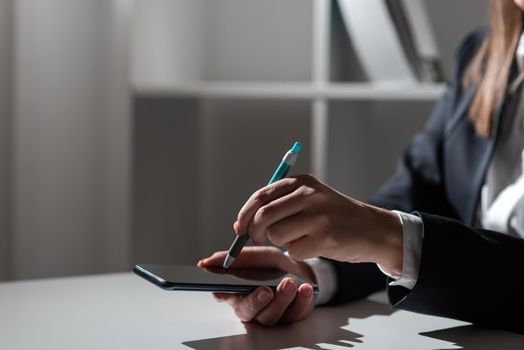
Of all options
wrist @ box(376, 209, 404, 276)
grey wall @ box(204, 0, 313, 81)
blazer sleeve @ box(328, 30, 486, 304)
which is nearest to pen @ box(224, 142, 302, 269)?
wrist @ box(376, 209, 404, 276)

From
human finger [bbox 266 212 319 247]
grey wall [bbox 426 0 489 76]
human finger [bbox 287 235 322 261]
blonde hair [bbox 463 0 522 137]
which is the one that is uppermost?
grey wall [bbox 426 0 489 76]

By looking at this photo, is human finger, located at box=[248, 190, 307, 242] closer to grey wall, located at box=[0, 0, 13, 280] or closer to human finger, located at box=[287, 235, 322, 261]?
human finger, located at box=[287, 235, 322, 261]

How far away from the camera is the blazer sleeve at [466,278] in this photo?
0.91 meters

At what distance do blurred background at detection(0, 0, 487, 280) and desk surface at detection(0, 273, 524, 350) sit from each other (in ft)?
2.97

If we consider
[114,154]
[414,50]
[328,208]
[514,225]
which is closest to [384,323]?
[328,208]

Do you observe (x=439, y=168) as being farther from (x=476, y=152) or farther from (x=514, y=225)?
→ (x=514, y=225)

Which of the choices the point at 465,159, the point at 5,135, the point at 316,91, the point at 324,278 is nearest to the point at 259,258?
the point at 324,278

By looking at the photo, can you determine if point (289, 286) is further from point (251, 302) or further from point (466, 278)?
point (466, 278)

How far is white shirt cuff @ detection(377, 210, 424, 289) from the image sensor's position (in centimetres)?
90

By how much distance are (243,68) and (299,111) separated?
218mm

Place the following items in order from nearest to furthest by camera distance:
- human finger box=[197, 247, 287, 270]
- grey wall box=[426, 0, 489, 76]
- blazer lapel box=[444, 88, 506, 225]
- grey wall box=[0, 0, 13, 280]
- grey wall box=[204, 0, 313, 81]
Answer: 1. human finger box=[197, 247, 287, 270]
2. blazer lapel box=[444, 88, 506, 225]
3. grey wall box=[0, 0, 13, 280]
4. grey wall box=[426, 0, 489, 76]
5. grey wall box=[204, 0, 313, 81]

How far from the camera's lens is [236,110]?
2.47 metres

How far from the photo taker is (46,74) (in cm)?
206

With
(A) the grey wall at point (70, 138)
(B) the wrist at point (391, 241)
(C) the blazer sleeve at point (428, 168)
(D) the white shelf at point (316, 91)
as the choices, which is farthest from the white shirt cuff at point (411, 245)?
(A) the grey wall at point (70, 138)
